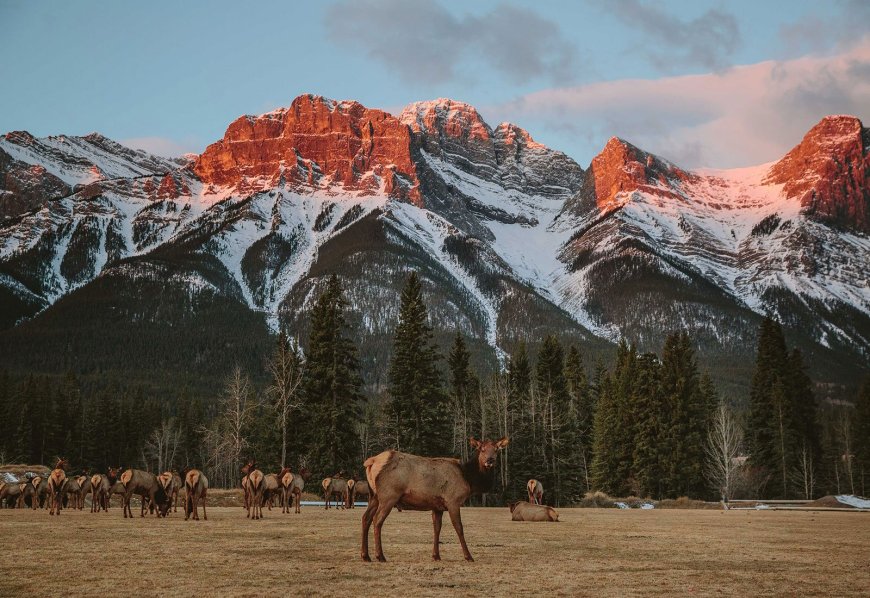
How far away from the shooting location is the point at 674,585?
14.0 meters

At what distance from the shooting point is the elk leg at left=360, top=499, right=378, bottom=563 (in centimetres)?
1634

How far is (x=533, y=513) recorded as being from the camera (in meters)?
34.0

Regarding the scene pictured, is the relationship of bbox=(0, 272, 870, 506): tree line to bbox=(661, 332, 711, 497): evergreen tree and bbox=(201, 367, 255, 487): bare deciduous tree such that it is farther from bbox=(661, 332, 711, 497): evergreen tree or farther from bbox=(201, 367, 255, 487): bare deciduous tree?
bbox=(201, 367, 255, 487): bare deciduous tree

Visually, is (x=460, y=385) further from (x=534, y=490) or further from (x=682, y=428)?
(x=534, y=490)

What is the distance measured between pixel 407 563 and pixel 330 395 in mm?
45396

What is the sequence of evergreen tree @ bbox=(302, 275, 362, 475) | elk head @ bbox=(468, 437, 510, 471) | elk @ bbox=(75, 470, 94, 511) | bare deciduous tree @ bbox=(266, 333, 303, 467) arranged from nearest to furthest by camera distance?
1. elk head @ bbox=(468, 437, 510, 471)
2. elk @ bbox=(75, 470, 94, 511)
3. bare deciduous tree @ bbox=(266, 333, 303, 467)
4. evergreen tree @ bbox=(302, 275, 362, 475)

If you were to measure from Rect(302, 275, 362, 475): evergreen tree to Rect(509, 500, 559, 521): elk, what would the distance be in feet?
86.6

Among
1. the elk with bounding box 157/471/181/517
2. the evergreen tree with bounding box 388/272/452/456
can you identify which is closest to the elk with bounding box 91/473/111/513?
the elk with bounding box 157/471/181/517

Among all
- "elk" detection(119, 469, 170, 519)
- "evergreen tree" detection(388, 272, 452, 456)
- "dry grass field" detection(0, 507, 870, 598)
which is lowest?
"dry grass field" detection(0, 507, 870, 598)

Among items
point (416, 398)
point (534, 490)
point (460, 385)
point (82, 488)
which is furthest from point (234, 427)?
point (534, 490)

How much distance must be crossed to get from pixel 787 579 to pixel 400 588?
742 centimetres

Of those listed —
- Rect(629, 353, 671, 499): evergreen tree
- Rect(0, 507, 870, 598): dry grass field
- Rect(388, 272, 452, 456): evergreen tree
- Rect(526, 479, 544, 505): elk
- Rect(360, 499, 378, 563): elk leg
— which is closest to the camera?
Rect(0, 507, 870, 598): dry grass field

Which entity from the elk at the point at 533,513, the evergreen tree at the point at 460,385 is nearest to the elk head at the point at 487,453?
the elk at the point at 533,513

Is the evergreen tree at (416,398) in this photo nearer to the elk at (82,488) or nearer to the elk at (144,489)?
the elk at (82,488)
